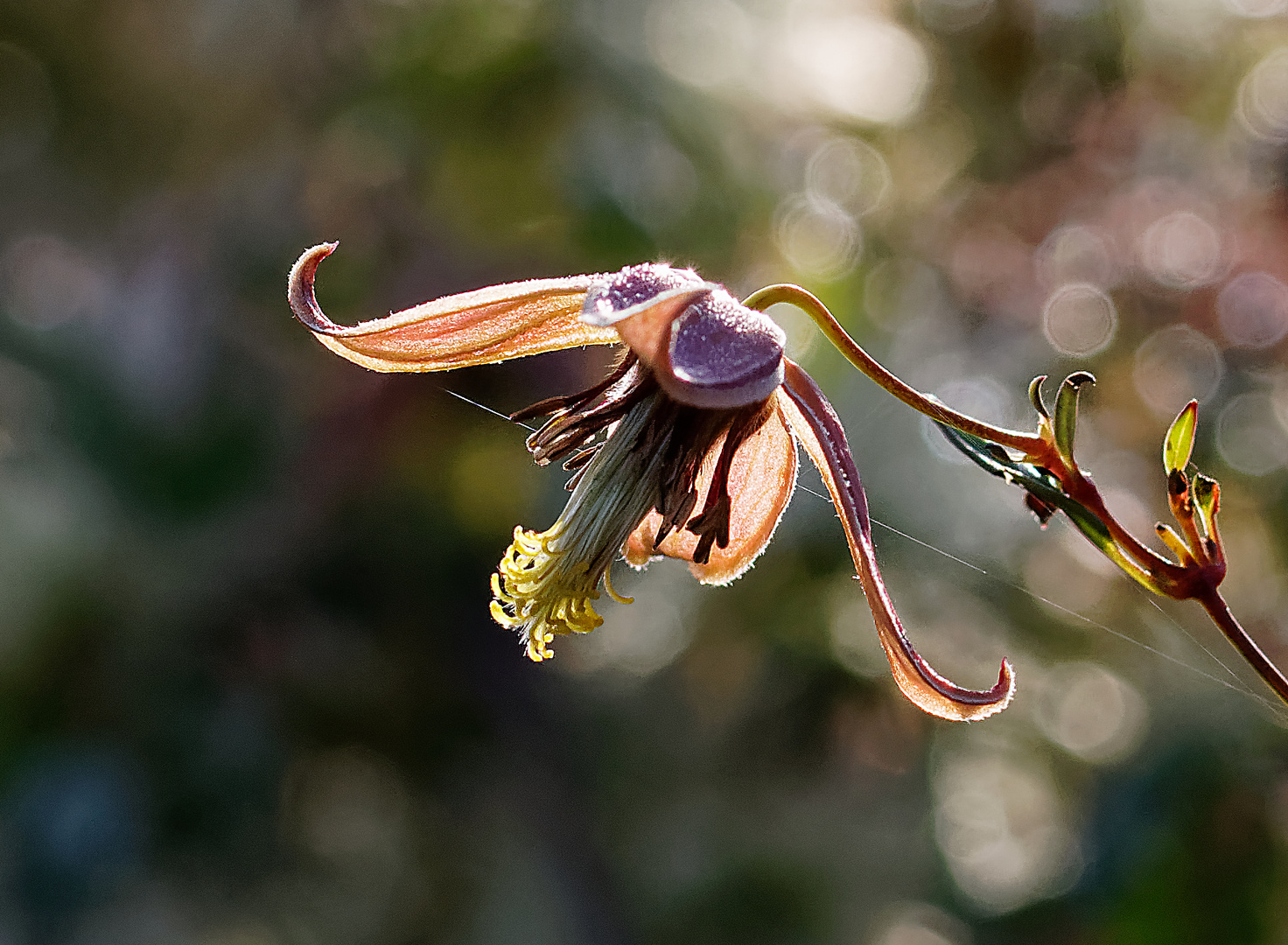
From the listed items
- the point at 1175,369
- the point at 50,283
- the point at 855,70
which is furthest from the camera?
the point at 50,283

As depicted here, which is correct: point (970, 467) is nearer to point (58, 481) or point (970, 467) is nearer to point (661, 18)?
point (661, 18)

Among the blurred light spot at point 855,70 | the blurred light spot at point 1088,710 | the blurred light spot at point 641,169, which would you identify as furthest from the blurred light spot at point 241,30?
the blurred light spot at point 1088,710

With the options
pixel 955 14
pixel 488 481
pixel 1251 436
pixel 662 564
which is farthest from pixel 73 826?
pixel 955 14

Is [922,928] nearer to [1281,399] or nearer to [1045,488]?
[1281,399]

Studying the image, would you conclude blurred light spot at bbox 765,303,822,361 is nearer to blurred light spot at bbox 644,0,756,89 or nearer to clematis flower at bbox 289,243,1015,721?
blurred light spot at bbox 644,0,756,89

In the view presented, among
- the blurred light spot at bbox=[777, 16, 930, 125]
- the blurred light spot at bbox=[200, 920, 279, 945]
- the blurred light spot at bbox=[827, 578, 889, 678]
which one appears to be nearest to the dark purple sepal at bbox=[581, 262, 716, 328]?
the blurred light spot at bbox=[827, 578, 889, 678]

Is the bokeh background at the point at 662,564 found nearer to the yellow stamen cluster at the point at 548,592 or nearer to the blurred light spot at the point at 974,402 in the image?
the blurred light spot at the point at 974,402
